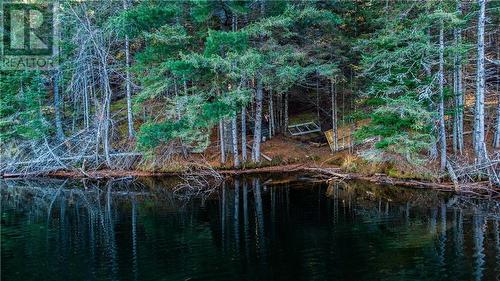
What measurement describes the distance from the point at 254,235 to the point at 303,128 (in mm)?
14484

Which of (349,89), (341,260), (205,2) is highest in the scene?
(205,2)

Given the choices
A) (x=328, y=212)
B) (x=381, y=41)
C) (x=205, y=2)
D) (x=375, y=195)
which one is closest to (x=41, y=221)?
(x=328, y=212)

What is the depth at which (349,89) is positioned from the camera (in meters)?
20.1

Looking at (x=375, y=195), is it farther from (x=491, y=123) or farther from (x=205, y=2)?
(x=205, y=2)

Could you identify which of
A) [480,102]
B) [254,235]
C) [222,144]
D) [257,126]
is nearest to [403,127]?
[480,102]

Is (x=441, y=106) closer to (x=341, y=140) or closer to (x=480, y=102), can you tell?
(x=480, y=102)

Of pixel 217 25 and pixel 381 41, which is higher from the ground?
pixel 217 25

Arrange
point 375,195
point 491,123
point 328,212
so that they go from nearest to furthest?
point 328,212 < point 375,195 < point 491,123

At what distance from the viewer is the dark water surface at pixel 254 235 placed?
8.35 m

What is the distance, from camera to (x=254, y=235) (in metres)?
10.7

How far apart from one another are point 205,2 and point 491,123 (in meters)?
13.7

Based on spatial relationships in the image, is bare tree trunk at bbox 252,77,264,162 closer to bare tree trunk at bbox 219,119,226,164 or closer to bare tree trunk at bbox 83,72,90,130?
bare tree trunk at bbox 219,119,226,164

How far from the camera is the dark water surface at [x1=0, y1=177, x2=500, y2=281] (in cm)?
835

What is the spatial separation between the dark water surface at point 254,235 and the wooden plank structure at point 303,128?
785 cm
